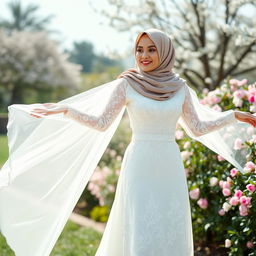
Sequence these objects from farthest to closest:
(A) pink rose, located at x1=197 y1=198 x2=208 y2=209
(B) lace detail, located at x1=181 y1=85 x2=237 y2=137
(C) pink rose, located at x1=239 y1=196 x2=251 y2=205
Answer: (A) pink rose, located at x1=197 y1=198 x2=208 y2=209, (C) pink rose, located at x1=239 y1=196 x2=251 y2=205, (B) lace detail, located at x1=181 y1=85 x2=237 y2=137

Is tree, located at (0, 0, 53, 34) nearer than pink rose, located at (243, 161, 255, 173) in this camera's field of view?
No

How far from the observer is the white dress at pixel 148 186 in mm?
3016

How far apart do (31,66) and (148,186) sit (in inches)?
1121

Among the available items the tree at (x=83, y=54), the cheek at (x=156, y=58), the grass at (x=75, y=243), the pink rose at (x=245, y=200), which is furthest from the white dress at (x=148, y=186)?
the tree at (x=83, y=54)

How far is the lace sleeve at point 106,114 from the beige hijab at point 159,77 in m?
0.11

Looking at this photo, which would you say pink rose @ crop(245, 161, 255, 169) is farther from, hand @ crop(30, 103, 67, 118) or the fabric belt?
hand @ crop(30, 103, 67, 118)

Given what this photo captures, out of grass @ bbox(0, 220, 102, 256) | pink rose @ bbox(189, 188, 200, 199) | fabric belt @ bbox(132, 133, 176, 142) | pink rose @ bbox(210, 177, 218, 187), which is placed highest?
fabric belt @ bbox(132, 133, 176, 142)

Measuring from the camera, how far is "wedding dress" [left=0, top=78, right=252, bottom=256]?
3041 mm

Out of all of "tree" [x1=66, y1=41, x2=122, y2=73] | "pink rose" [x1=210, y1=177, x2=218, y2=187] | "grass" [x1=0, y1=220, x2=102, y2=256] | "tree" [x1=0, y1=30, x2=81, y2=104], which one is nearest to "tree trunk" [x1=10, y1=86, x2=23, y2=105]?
"tree" [x1=0, y1=30, x2=81, y2=104]

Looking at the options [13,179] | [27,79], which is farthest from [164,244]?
[27,79]

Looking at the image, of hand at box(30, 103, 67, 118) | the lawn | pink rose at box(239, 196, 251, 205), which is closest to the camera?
hand at box(30, 103, 67, 118)

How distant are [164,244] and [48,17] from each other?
112 feet

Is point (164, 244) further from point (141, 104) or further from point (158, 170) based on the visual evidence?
point (141, 104)

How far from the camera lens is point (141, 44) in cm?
319
